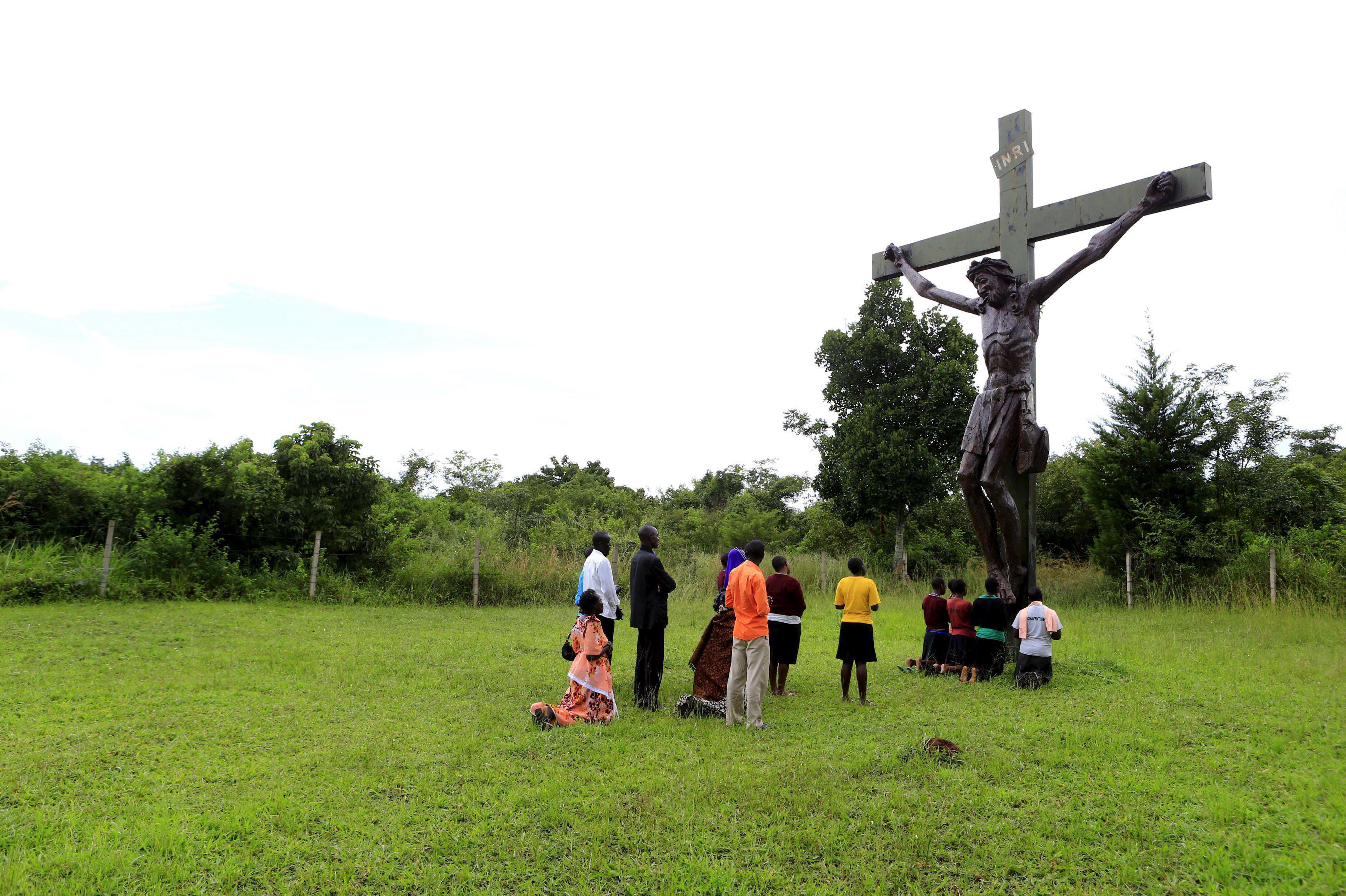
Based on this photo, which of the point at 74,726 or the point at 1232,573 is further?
the point at 1232,573

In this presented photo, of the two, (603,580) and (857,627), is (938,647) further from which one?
(603,580)

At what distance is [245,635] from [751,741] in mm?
8210

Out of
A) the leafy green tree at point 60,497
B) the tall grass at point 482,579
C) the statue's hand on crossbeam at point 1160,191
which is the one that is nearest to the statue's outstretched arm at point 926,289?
the statue's hand on crossbeam at point 1160,191

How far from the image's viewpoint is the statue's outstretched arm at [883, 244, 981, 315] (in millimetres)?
8125

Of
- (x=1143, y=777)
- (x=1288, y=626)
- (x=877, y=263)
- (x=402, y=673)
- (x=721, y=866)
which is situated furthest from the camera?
(x=1288, y=626)

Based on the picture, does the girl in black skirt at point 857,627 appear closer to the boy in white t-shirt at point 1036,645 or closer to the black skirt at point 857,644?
the black skirt at point 857,644

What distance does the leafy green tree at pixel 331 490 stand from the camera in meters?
16.7

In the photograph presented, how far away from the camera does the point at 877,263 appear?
30.1ft

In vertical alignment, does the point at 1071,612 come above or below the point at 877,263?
below

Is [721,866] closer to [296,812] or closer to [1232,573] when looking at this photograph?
[296,812]

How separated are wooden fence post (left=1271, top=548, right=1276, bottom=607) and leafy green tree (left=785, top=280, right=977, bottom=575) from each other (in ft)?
25.9

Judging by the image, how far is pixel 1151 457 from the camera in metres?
15.8

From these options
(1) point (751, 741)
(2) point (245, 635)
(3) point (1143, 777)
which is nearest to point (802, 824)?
(1) point (751, 741)

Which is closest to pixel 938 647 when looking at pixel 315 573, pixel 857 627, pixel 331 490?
pixel 857 627
